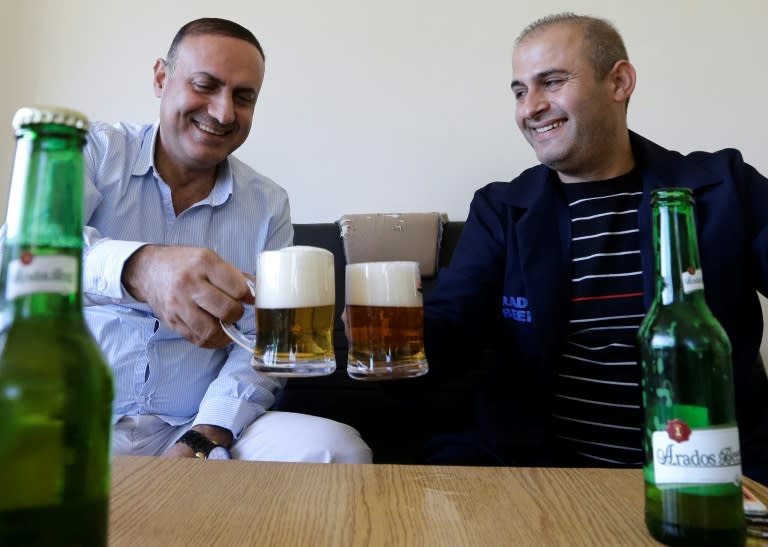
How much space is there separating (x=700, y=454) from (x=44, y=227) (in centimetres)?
48

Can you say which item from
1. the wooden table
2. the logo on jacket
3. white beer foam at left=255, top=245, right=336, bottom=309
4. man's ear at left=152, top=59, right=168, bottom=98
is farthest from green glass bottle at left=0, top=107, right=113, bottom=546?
man's ear at left=152, top=59, right=168, bottom=98

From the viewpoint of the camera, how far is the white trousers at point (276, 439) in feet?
4.05

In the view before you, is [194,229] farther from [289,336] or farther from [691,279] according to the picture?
[691,279]

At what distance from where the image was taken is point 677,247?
1.67ft

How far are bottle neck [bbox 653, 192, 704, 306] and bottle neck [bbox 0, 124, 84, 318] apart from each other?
0.43 m

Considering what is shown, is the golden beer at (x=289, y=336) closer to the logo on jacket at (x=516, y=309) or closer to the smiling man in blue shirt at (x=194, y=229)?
the smiling man in blue shirt at (x=194, y=229)

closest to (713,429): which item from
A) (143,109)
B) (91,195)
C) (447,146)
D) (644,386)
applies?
(644,386)

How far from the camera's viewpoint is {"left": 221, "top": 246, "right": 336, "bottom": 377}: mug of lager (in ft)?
2.55

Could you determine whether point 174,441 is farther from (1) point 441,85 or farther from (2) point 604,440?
(1) point 441,85

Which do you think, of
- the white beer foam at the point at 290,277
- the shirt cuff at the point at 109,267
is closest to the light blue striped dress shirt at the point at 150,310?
the shirt cuff at the point at 109,267

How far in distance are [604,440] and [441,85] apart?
125 cm

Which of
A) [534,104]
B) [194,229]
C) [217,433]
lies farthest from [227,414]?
[534,104]

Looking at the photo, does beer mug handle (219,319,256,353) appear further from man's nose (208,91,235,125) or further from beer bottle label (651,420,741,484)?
man's nose (208,91,235,125)

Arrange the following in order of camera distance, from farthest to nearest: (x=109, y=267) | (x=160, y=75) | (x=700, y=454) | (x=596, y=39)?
(x=160, y=75)
(x=596, y=39)
(x=109, y=267)
(x=700, y=454)
